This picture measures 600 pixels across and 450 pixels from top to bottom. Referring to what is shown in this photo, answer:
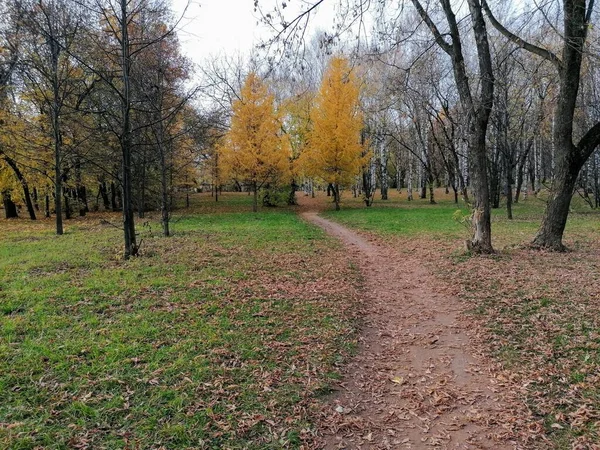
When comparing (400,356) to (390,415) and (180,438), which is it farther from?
(180,438)

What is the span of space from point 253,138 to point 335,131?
4.83 metres

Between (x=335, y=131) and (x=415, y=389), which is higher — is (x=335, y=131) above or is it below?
above

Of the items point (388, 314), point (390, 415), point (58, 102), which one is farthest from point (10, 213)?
point (390, 415)

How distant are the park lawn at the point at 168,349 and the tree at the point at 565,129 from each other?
507cm

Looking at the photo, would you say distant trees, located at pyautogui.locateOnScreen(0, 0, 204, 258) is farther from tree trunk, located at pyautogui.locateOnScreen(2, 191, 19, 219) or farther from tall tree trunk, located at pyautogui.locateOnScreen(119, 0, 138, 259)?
tall tree trunk, located at pyautogui.locateOnScreen(119, 0, 138, 259)

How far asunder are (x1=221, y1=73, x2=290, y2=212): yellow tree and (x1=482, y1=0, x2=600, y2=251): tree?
589 inches

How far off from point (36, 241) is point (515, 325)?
42.5 ft

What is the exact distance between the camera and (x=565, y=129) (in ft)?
27.8

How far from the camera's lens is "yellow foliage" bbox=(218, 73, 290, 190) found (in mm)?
21680

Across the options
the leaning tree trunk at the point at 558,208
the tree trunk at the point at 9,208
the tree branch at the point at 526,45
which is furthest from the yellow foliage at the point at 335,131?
the tree trunk at the point at 9,208

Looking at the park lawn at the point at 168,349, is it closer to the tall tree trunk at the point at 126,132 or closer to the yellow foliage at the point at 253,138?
the tall tree trunk at the point at 126,132

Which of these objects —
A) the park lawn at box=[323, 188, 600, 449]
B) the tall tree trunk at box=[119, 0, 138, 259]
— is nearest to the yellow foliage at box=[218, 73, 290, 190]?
the tall tree trunk at box=[119, 0, 138, 259]

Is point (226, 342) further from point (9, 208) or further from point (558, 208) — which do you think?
point (9, 208)

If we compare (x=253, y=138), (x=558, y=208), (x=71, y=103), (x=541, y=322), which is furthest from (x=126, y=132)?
(x=253, y=138)
